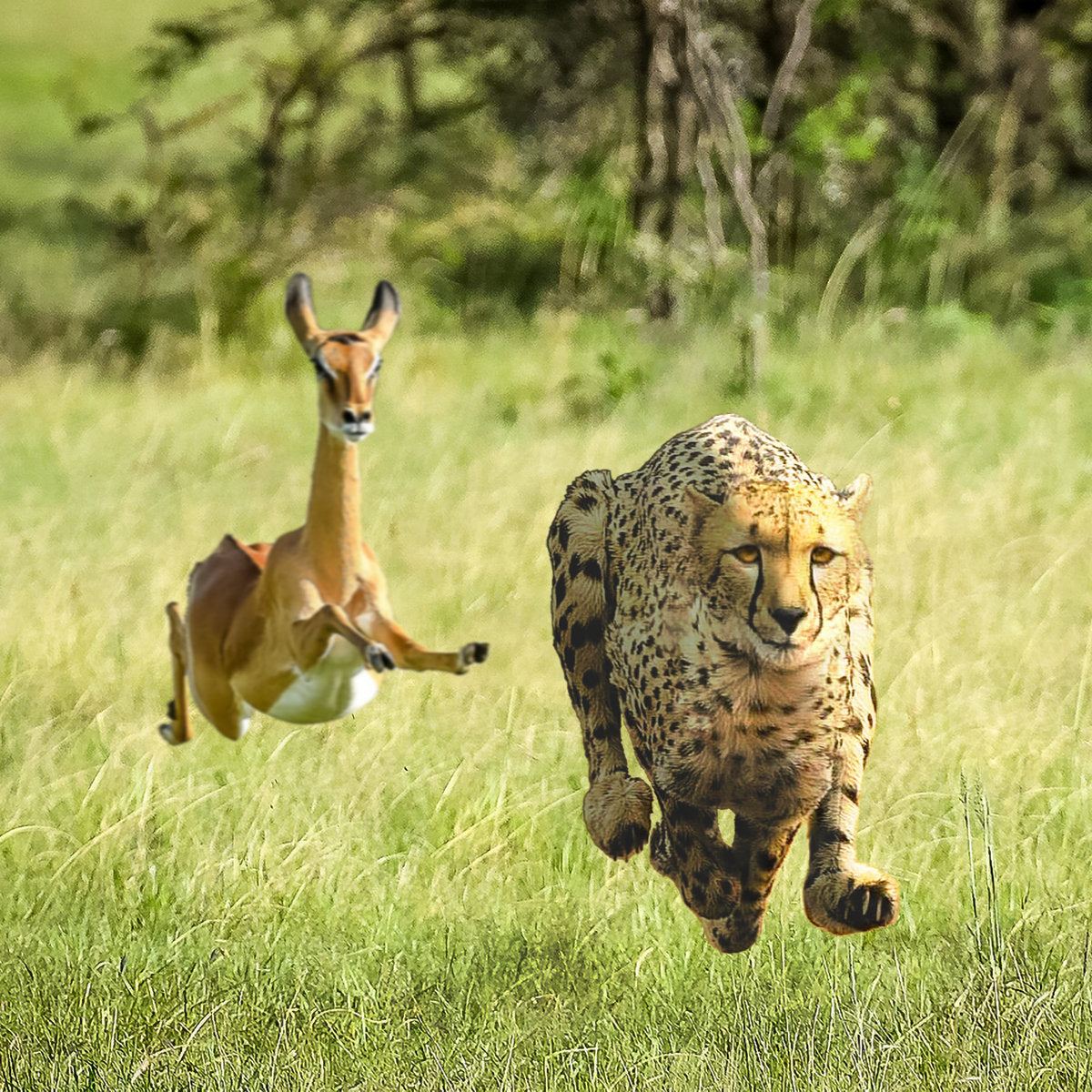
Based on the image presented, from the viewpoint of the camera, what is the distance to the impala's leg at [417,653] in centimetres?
273

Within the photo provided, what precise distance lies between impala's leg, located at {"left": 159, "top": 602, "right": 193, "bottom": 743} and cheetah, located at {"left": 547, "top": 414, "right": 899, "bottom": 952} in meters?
1.16

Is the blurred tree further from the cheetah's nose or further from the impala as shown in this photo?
the cheetah's nose

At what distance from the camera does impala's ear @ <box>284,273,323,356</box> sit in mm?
3236

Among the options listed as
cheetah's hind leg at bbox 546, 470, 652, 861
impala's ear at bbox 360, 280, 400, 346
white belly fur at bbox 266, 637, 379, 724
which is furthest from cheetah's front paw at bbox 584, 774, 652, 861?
impala's ear at bbox 360, 280, 400, 346

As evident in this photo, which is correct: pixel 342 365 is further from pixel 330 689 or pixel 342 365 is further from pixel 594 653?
pixel 594 653

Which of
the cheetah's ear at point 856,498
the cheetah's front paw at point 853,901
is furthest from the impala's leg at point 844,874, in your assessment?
the cheetah's ear at point 856,498

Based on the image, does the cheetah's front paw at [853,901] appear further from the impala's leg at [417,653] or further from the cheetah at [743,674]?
the impala's leg at [417,653]

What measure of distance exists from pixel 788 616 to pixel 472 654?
0.55m

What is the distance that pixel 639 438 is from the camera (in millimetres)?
8070

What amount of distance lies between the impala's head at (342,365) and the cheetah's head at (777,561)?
0.65 m

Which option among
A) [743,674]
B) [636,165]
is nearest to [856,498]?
[743,674]

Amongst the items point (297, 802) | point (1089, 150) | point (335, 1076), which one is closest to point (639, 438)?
point (297, 802)

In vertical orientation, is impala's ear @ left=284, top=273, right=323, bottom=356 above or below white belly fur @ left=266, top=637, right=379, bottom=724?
above

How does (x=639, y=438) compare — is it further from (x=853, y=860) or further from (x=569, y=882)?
(x=853, y=860)
